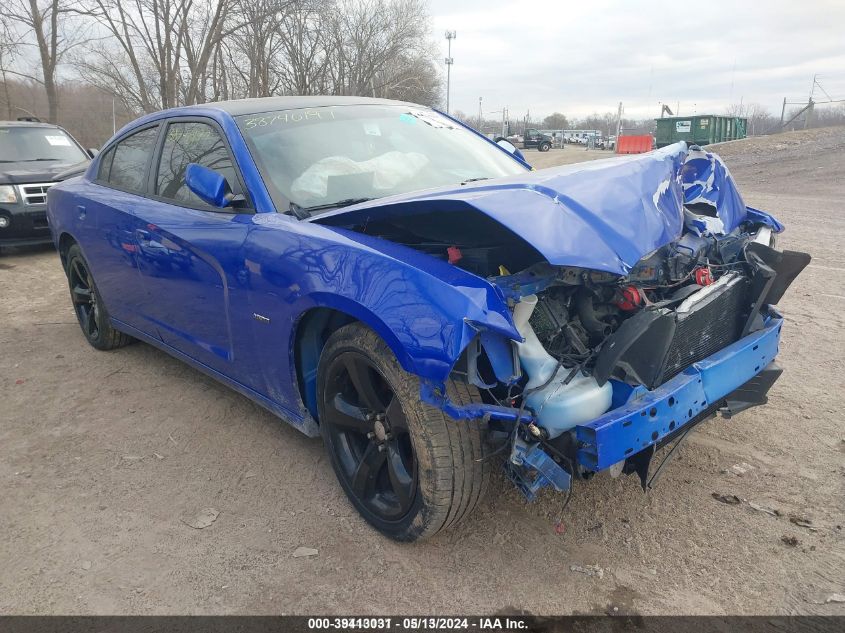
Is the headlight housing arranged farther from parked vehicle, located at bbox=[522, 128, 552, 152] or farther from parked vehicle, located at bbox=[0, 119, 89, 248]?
parked vehicle, located at bbox=[522, 128, 552, 152]

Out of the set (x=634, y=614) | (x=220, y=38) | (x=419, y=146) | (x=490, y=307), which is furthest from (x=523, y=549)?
(x=220, y=38)

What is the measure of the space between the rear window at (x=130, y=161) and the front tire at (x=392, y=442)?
86.0 inches

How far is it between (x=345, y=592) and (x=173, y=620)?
60cm

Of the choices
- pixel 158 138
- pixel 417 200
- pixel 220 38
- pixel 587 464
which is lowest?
pixel 587 464

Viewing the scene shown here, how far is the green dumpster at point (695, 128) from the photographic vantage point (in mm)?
30953

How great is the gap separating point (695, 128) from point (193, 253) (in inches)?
1307

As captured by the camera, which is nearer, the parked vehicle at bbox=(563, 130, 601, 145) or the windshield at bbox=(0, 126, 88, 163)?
the windshield at bbox=(0, 126, 88, 163)

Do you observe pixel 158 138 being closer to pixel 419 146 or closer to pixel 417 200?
pixel 419 146

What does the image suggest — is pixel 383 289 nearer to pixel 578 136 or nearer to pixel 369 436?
pixel 369 436

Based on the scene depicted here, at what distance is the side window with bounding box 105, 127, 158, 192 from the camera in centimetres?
390

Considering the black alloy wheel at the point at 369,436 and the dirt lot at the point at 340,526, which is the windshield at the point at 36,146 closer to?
the dirt lot at the point at 340,526

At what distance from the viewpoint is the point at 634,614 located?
6.75 ft

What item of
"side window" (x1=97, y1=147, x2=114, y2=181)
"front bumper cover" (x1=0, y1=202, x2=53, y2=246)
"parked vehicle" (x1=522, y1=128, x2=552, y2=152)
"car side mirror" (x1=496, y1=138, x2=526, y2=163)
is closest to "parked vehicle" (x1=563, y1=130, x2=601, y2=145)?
"parked vehicle" (x1=522, y1=128, x2=552, y2=152)

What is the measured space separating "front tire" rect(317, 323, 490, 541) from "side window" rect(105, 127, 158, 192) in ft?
7.17
